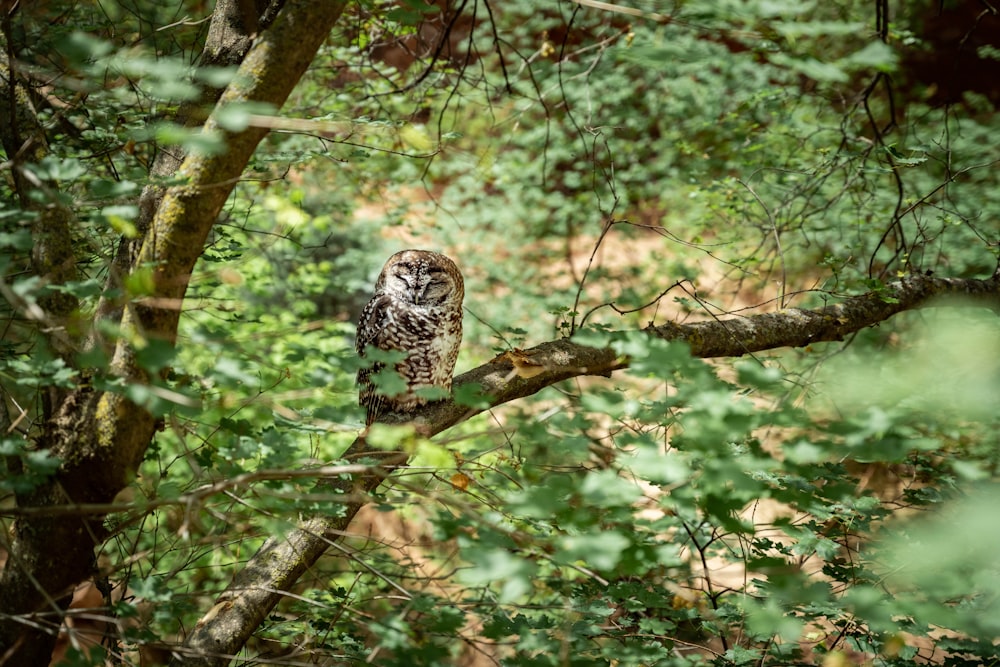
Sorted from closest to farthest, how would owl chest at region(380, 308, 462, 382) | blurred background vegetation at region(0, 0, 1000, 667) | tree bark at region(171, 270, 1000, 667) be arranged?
blurred background vegetation at region(0, 0, 1000, 667) < tree bark at region(171, 270, 1000, 667) < owl chest at region(380, 308, 462, 382)

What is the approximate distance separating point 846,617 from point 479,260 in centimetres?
644

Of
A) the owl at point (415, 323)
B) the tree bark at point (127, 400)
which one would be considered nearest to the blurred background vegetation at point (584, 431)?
the tree bark at point (127, 400)

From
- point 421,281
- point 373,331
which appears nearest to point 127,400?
point 373,331

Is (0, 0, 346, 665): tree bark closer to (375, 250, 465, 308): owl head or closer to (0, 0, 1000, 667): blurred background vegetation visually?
(0, 0, 1000, 667): blurred background vegetation

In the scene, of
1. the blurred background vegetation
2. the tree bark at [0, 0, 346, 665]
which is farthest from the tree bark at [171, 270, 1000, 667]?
the tree bark at [0, 0, 346, 665]

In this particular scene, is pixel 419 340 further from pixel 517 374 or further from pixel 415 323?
pixel 517 374

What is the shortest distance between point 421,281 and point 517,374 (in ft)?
2.67

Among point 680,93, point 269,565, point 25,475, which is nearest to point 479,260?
point 680,93

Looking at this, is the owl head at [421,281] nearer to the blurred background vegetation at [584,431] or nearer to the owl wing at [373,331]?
the owl wing at [373,331]

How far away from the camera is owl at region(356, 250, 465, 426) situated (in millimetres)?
3066

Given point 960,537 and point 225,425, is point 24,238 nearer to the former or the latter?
point 225,425

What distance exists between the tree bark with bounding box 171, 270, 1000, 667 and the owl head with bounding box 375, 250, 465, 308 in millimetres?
433

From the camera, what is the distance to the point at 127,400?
5.85 feet

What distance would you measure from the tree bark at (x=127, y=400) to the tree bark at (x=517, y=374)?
1.36 feet
